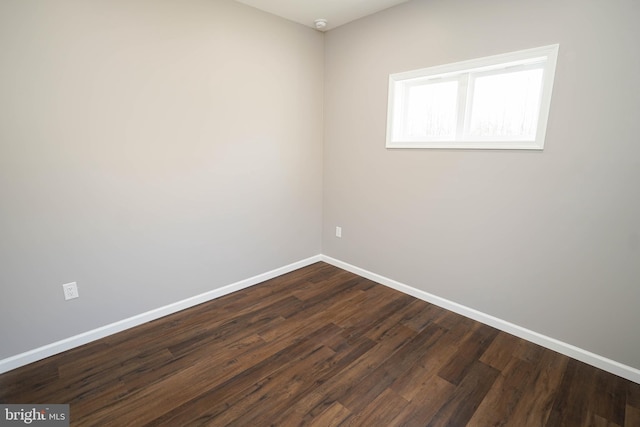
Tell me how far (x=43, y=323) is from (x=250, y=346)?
4.40 ft

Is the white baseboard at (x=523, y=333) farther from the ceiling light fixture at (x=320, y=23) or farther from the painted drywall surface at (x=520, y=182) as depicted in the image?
the ceiling light fixture at (x=320, y=23)

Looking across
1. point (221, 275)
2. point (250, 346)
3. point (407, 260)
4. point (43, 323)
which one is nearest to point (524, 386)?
point (407, 260)

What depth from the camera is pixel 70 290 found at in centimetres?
201

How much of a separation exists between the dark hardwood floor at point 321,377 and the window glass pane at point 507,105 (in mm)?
1522

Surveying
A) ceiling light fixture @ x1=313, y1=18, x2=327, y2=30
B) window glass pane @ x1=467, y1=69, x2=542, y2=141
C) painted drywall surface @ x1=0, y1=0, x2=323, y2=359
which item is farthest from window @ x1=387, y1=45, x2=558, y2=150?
painted drywall surface @ x1=0, y1=0, x2=323, y2=359

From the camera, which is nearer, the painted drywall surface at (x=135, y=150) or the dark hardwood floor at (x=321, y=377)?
the dark hardwood floor at (x=321, y=377)

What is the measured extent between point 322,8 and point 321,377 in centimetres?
287

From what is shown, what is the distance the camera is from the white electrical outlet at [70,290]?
6.54 ft

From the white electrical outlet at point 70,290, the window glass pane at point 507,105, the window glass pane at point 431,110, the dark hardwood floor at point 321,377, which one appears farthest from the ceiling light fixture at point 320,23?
the white electrical outlet at point 70,290

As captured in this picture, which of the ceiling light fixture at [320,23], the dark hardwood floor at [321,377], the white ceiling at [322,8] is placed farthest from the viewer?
the ceiling light fixture at [320,23]

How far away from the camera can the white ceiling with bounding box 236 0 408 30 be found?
96.7 inches

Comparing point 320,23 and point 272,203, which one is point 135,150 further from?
point 320,23

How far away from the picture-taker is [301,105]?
3111 millimetres

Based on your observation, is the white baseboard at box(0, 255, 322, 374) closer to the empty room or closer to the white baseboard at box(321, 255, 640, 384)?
the empty room
